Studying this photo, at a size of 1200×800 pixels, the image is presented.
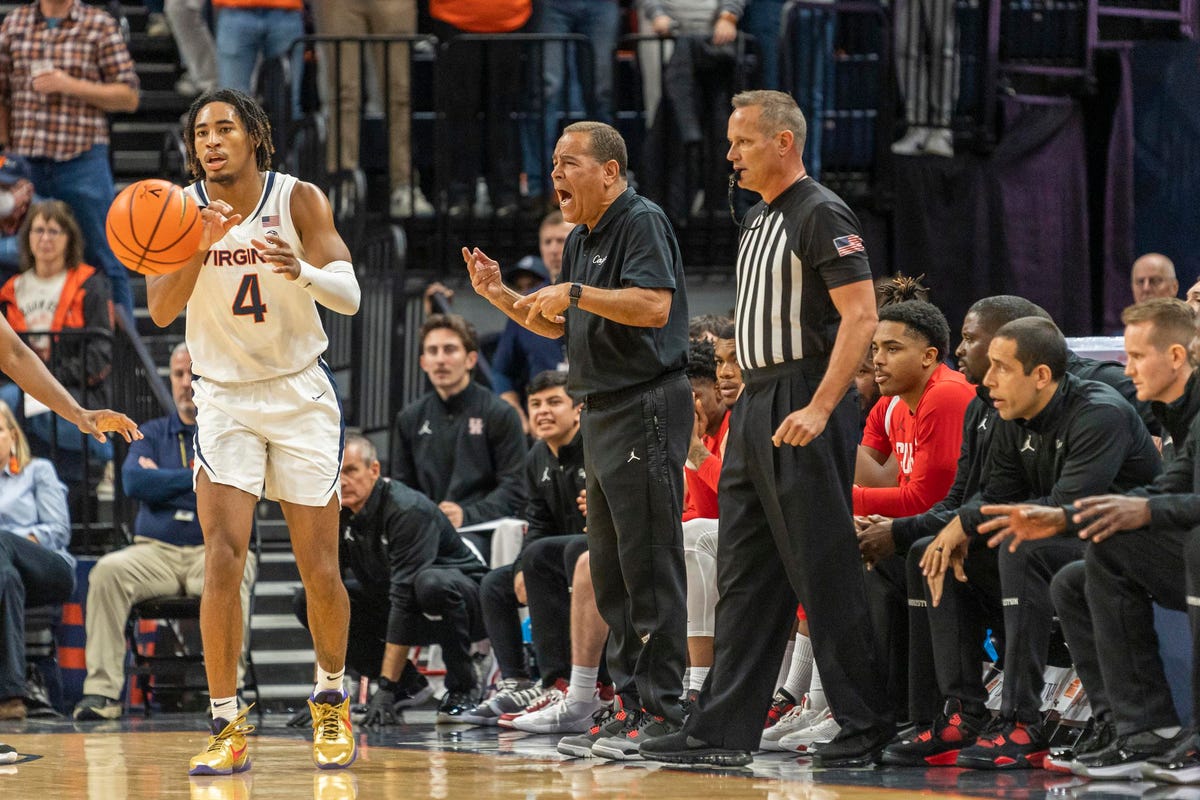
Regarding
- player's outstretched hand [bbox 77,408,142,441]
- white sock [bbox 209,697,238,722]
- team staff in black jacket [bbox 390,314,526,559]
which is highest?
player's outstretched hand [bbox 77,408,142,441]

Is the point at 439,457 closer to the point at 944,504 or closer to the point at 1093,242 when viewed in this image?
the point at 944,504

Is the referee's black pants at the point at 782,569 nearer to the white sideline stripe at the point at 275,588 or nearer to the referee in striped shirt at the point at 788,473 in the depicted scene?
the referee in striped shirt at the point at 788,473

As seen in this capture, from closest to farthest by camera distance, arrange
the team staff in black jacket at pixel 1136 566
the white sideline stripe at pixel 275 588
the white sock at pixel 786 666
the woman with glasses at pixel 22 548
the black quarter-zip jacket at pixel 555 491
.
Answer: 1. the team staff in black jacket at pixel 1136 566
2. the white sock at pixel 786 666
3. the black quarter-zip jacket at pixel 555 491
4. the woman with glasses at pixel 22 548
5. the white sideline stripe at pixel 275 588

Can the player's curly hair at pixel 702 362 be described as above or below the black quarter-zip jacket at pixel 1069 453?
above

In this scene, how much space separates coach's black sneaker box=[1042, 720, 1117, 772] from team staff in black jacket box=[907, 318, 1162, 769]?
109 millimetres

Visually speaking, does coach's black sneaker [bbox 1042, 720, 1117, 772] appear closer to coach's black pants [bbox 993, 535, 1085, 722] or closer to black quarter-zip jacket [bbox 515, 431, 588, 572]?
coach's black pants [bbox 993, 535, 1085, 722]

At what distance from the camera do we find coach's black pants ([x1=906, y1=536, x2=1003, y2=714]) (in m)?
5.75

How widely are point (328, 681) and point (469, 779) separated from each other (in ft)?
2.45

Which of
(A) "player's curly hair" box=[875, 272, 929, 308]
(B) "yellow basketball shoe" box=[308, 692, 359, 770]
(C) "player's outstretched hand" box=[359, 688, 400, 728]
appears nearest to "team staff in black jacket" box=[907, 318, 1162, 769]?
(A) "player's curly hair" box=[875, 272, 929, 308]

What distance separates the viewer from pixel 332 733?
5.84 metres

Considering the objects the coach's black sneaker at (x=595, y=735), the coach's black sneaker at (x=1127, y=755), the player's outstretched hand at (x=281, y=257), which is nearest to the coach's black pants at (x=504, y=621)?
the coach's black sneaker at (x=595, y=735)

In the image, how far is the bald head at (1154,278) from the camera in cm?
953

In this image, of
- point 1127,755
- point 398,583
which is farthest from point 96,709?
point 1127,755

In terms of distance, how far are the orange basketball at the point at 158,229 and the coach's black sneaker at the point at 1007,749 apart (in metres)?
2.98
